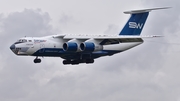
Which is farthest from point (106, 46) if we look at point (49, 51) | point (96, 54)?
point (49, 51)

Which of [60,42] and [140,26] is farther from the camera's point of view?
[140,26]

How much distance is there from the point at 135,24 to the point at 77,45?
17.9 ft

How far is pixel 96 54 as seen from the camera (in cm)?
4856

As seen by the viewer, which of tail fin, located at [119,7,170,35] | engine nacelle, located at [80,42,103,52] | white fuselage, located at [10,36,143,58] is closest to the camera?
white fuselage, located at [10,36,143,58]

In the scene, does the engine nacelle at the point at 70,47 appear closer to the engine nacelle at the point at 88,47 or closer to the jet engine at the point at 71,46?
the jet engine at the point at 71,46

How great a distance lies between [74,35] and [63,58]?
1.69 metres

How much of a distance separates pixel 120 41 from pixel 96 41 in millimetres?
1629

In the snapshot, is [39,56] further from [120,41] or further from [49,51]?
[120,41]

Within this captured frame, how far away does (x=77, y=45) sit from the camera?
47125mm

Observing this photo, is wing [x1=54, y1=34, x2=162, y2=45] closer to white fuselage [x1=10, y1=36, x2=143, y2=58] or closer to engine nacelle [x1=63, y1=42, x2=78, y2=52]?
white fuselage [x1=10, y1=36, x2=143, y2=58]

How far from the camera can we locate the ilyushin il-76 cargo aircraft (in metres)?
46.5

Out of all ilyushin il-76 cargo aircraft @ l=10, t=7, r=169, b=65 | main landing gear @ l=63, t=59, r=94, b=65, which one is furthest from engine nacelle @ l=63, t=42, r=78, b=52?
main landing gear @ l=63, t=59, r=94, b=65

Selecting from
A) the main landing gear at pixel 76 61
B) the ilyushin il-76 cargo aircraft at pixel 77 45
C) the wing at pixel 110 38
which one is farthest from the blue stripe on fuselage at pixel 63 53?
the wing at pixel 110 38

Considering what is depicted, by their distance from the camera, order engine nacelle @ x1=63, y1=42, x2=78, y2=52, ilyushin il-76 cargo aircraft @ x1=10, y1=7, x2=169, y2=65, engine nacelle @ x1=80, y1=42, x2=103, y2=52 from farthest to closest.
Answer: engine nacelle @ x1=80, y1=42, x2=103, y2=52 → engine nacelle @ x1=63, y1=42, x2=78, y2=52 → ilyushin il-76 cargo aircraft @ x1=10, y1=7, x2=169, y2=65
